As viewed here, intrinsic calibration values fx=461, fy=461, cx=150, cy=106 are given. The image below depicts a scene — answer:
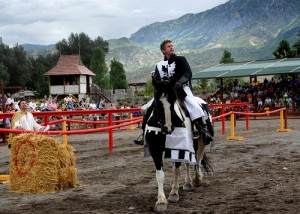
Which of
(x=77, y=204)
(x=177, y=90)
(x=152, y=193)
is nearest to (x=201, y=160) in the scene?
(x=152, y=193)

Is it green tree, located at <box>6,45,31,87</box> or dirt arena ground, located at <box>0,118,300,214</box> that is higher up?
green tree, located at <box>6,45,31,87</box>

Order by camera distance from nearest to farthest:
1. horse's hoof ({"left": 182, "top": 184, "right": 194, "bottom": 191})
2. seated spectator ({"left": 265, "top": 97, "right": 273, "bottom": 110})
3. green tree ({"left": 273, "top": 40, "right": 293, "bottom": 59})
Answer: horse's hoof ({"left": 182, "top": 184, "right": 194, "bottom": 191}) → seated spectator ({"left": 265, "top": 97, "right": 273, "bottom": 110}) → green tree ({"left": 273, "top": 40, "right": 293, "bottom": 59})

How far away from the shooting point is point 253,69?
1369 inches

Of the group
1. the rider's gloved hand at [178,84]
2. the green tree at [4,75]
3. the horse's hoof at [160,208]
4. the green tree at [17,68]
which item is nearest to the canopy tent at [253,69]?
the rider's gloved hand at [178,84]

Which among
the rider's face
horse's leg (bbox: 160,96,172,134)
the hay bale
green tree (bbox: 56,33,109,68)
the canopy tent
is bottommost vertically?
the hay bale

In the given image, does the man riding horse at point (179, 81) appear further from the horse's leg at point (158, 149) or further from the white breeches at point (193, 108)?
the horse's leg at point (158, 149)

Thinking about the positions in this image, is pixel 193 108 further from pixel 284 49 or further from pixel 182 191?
pixel 284 49

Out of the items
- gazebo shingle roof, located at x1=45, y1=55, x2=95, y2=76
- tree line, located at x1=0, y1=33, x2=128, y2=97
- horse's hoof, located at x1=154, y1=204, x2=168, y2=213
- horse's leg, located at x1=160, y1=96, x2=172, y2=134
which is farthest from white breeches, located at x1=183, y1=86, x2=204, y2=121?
tree line, located at x1=0, y1=33, x2=128, y2=97

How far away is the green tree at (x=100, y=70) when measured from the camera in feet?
231

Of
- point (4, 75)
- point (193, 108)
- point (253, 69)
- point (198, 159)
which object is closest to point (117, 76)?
point (4, 75)

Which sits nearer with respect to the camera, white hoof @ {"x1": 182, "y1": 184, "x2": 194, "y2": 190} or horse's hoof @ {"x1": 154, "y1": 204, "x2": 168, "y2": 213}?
horse's hoof @ {"x1": 154, "y1": 204, "x2": 168, "y2": 213}

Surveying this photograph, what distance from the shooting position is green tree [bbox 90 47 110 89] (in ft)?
231

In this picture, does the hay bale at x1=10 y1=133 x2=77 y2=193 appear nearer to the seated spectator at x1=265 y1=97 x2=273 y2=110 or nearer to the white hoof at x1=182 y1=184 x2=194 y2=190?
the white hoof at x1=182 y1=184 x2=194 y2=190

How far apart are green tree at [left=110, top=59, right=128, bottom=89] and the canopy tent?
115 feet
